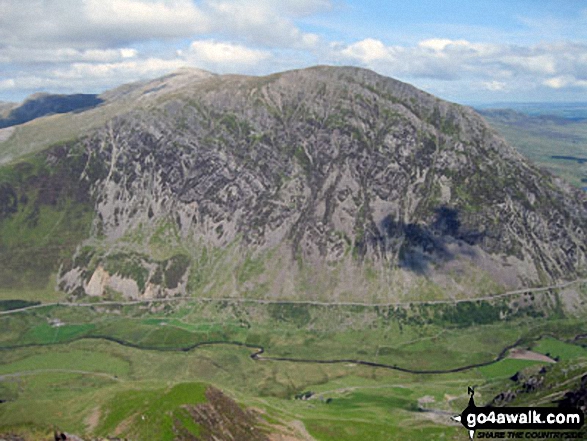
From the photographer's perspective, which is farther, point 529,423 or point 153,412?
point 153,412

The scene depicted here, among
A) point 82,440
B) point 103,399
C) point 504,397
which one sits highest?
point 82,440

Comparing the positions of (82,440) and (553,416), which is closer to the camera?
(82,440)

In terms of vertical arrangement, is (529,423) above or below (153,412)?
below

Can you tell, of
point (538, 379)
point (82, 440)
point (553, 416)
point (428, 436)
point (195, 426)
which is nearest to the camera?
point (82, 440)

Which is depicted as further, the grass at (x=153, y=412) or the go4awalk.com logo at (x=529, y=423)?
the grass at (x=153, y=412)

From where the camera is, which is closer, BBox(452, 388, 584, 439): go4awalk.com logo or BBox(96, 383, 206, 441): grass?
BBox(452, 388, 584, 439): go4awalk.com logo

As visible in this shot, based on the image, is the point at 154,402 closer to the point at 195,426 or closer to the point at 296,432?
the point at 195,426

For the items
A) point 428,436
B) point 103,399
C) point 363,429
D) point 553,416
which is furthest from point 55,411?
point 553,416

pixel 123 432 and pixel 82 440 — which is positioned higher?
pixel 82 440

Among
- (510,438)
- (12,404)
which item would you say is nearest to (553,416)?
(510,438)

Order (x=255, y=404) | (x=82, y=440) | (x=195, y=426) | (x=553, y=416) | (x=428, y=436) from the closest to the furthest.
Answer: (x=82, y=440)
(x=195, y=426)
(x=553, y=416)
(x=428, y=436)
(x=255, y=404)
